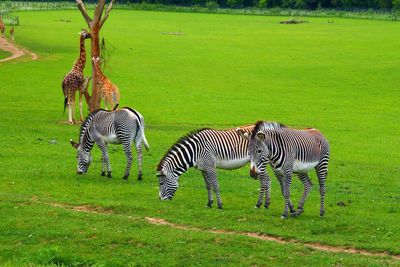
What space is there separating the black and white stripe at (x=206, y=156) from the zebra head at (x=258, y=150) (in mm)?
1064

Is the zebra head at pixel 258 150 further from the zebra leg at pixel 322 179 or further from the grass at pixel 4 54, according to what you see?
the grass at pixel 4 54

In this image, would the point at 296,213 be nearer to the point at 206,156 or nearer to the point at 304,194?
the point at 304,194

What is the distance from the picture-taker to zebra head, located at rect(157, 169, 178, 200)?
665 inches

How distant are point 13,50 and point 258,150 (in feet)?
146

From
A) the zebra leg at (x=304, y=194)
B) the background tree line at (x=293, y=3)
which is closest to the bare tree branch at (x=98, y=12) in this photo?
the zebra leg at (x=304, y=194)

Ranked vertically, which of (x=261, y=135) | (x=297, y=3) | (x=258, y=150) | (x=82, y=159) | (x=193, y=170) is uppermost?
(x=261, y=135)

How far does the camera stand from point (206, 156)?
54.5 feet

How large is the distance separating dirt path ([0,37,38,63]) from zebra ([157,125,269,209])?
3670 cm

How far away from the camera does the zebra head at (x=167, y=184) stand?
1689cm

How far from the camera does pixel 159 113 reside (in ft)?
116

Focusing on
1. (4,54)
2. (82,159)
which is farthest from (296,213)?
(4,54)

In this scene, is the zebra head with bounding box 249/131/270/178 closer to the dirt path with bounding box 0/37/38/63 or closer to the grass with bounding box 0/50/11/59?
the dirt path with bounding box 0/37/38/63

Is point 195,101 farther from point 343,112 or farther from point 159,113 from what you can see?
point 343,112

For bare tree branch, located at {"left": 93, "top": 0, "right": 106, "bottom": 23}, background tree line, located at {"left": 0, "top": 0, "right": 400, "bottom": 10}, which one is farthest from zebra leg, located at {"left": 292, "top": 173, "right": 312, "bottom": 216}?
background tree line, located at {"left": 0, "top": 0, "right": 400, "bottom": 10}
